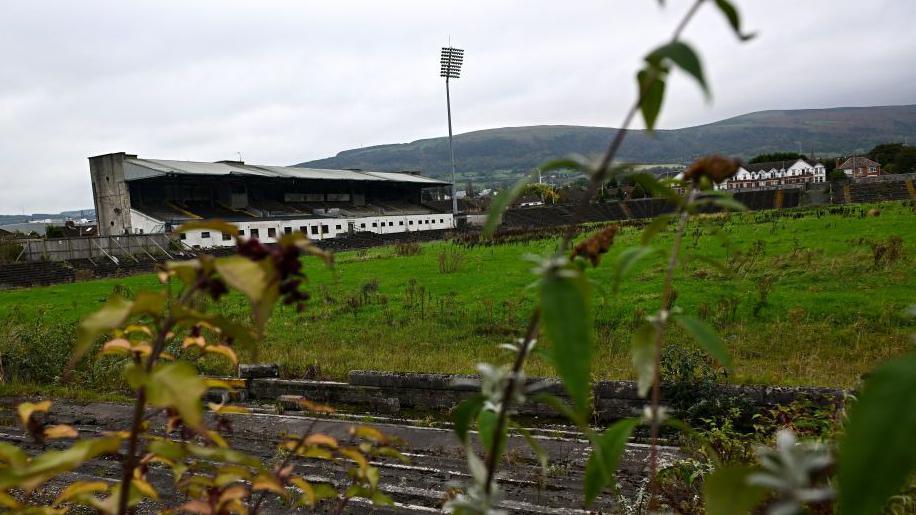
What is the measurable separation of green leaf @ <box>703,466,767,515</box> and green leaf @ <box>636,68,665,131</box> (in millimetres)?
424

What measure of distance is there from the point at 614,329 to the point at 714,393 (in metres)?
4.16

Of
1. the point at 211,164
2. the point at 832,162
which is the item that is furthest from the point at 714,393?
the point at 832,162

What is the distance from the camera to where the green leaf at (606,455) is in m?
0.96

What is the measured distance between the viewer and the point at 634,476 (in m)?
4.49

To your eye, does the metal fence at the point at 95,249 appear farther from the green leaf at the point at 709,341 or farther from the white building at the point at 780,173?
the white building at the point at 780,173

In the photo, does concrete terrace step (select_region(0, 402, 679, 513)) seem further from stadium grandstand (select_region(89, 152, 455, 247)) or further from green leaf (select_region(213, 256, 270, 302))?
stadium grandstand (select_region(89, 152, 455, 247))

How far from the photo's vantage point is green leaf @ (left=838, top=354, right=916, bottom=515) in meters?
0.49

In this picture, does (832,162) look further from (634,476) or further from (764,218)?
(634,476)

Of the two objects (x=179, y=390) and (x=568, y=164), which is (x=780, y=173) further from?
(x=179, y=390)

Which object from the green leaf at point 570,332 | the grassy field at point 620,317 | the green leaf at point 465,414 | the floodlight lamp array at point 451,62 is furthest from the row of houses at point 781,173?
the green leaf at point 570,332

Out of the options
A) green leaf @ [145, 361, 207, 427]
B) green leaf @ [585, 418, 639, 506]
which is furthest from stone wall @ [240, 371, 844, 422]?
green leaf @ [145, 361, 207, 427]

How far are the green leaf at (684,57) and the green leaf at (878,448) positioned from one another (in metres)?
0.34

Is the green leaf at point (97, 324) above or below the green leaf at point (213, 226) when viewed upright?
below

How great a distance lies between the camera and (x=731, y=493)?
68 centimetres
